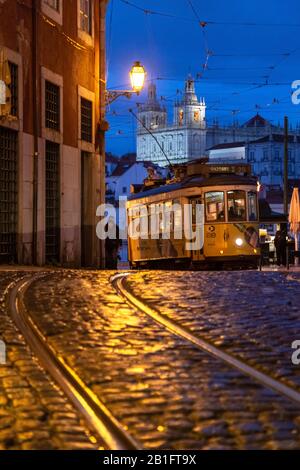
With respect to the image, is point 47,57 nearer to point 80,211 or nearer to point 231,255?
point 80,211

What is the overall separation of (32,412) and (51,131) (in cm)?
1635

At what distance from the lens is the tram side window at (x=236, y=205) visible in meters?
24.3

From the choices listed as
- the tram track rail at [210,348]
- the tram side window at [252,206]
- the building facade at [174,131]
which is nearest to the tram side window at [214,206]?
the tram side window at [252,206]

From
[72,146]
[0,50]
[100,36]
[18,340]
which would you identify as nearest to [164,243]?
[72,146]

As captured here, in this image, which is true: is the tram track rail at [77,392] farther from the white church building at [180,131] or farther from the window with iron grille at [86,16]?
the white church building at [180,131]

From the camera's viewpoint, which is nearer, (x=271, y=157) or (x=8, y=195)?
(x=8, y=195)

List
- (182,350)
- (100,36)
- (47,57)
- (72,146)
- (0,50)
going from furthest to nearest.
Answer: (100,36)
(72,146)
(47,57)
(0,50)
(182,350)

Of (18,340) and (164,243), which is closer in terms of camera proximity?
(18,340)

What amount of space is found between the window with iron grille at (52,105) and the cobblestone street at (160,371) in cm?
993

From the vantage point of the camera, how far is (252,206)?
2475 centimetres

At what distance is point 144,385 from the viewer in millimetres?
6215

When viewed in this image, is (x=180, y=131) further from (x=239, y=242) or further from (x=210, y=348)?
(x=210, y=348)

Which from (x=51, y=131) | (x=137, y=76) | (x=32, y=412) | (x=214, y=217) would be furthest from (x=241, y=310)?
(x=137, y=76)

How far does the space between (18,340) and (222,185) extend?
54.3ft
